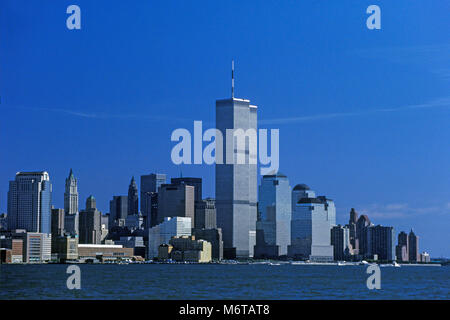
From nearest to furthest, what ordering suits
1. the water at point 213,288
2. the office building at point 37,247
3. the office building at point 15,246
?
the water at point 213,288 < the office building at point 15,246 < the office building at point 37,247

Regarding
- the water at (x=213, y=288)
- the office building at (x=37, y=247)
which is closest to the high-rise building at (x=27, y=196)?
the office building at (x=37, y=247)

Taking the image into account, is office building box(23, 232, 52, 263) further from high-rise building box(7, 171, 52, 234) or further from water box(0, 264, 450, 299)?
water box(0, 264, 450, 299)

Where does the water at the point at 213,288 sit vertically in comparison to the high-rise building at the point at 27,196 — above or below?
below

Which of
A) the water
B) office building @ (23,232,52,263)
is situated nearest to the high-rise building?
office building @ (23,232,52,263)

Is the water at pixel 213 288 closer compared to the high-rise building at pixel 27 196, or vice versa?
the water at pixel 213 288

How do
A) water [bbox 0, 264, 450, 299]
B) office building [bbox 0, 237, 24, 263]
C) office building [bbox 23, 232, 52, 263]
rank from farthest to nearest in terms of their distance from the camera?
office building [bbox 23, 232, 52, 263], office building [bbox 0, 237, 24, 263], water [bbox 0, 264, 450, 299]

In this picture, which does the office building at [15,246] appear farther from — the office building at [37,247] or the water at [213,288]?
the water at [213,288]

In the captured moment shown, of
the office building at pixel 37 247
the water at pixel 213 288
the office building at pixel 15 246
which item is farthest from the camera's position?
the office building at pixel 37 247

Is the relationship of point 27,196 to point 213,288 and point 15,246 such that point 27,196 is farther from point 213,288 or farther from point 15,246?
point 213,288

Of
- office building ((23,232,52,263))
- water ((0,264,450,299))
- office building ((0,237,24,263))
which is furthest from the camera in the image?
office building ((23,232,52,263))

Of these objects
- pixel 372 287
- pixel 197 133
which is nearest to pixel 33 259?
pixel 372 287

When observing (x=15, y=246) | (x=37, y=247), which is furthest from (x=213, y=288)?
(x=37, y=247)
